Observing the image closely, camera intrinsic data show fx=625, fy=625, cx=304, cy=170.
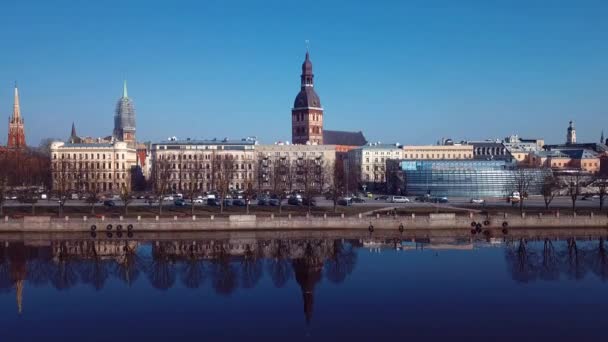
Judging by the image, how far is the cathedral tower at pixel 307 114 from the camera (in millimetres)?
145625

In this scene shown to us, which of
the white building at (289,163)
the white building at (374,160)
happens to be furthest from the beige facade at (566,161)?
the white building at (289,163)

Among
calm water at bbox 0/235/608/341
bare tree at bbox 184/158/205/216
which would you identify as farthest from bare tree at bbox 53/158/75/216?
calm water at bbox 0/235/608/341

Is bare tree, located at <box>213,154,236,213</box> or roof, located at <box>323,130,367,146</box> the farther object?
roof, located at <box>323,130,367,146</box>

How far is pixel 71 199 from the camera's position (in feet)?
294

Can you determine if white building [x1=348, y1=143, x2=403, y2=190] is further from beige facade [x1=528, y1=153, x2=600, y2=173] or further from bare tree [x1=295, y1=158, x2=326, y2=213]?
beige facade [x1=528, y1=153, x2=600, y2=173]

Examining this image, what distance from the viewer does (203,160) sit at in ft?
406

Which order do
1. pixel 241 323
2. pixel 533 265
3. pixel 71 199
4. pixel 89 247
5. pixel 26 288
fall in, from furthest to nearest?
pixel 71 199 < pixel 89 247 < pixel 533 265 < pixel 26 288 < pixel 241 323

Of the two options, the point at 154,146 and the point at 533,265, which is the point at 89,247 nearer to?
the point at 533,265

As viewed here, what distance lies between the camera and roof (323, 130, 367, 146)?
6462 inches

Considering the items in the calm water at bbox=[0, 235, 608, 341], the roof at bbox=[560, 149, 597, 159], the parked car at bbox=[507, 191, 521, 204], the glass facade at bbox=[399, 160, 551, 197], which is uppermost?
the roof at bbox=[560, 149, 597, 159]

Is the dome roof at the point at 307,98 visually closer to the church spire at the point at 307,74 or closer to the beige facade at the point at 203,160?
the church spire at the point at 307,74

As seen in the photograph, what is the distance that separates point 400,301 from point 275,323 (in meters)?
8.01

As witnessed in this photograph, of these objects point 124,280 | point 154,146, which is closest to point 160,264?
point 124,280

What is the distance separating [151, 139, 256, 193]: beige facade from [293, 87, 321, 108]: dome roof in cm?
2310
